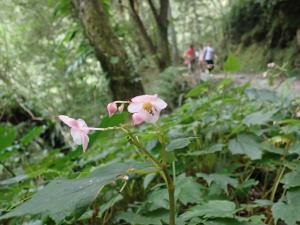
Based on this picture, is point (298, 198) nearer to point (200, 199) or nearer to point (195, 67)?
point (200, 199)

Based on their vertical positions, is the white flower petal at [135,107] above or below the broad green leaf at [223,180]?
above

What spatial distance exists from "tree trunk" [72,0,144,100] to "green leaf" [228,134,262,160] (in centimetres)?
313

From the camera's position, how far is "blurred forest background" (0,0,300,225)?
4.65m

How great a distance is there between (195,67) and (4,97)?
6.01m

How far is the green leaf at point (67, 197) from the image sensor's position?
736mm

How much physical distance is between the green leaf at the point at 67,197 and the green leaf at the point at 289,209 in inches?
17.4

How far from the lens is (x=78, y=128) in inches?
32.6

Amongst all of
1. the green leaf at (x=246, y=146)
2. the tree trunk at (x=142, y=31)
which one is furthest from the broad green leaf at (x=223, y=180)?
the tree trunk at (x=142, y=31)

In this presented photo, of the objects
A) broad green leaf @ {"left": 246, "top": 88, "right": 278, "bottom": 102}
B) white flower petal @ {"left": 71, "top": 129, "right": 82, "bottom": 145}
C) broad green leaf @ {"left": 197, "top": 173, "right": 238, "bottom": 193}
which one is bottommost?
broad green leaf @ {"left": 197, "top": 173, "right": 238, "bottom": 193}

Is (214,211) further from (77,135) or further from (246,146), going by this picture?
(246,146)

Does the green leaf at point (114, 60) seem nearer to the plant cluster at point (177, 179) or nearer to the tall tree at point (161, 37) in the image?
the plant cluster at point (177, 179)

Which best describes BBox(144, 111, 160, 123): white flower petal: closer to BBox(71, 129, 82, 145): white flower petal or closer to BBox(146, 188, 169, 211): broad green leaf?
BBox(71, 129, 82, 145): white flower petal

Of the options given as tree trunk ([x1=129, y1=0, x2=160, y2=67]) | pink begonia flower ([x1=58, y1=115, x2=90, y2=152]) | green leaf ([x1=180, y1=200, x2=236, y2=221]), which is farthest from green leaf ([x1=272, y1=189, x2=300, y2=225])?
tree trunk ([x1=129, y1=0, x2=160, y2=67])

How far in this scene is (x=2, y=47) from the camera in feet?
25.7
